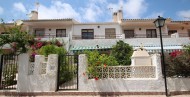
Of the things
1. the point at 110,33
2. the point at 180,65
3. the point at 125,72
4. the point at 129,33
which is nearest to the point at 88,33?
the point at 110,33

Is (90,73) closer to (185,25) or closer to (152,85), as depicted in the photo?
(152,85)

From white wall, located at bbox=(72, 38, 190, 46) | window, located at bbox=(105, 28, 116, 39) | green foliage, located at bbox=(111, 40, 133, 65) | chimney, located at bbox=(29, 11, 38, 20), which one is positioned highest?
chimney, located at bbox=(29, 11, 38, 20)

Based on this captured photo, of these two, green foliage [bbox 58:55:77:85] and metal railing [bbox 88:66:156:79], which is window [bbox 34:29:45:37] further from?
metal railing [bbox 88:66:156:79]

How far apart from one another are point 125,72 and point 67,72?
5667 millimetres

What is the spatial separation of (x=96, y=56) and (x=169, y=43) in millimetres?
20818

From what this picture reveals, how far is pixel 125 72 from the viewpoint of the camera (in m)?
16.1

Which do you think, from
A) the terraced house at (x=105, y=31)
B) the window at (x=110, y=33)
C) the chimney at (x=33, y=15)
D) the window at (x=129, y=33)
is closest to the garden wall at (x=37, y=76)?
the terraced house at (x=105, y=31)

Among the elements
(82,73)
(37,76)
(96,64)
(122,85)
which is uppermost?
(96,64)

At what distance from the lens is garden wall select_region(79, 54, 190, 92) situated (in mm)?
15562

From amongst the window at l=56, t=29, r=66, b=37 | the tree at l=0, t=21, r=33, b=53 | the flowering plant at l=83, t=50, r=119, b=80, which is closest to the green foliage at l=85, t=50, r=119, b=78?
the flowering plant at l=83, t=50, r=119, b=80

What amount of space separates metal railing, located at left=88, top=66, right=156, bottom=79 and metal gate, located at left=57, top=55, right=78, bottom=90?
103 inches

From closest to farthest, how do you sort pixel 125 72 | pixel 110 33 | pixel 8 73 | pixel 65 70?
pixel 125 72 → pixel 8 73 → pixel 65 70 → pixel 110 33

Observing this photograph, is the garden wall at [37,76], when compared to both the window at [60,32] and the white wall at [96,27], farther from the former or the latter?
the window at [60,32]

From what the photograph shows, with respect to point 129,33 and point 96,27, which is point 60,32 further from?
point 129,33
